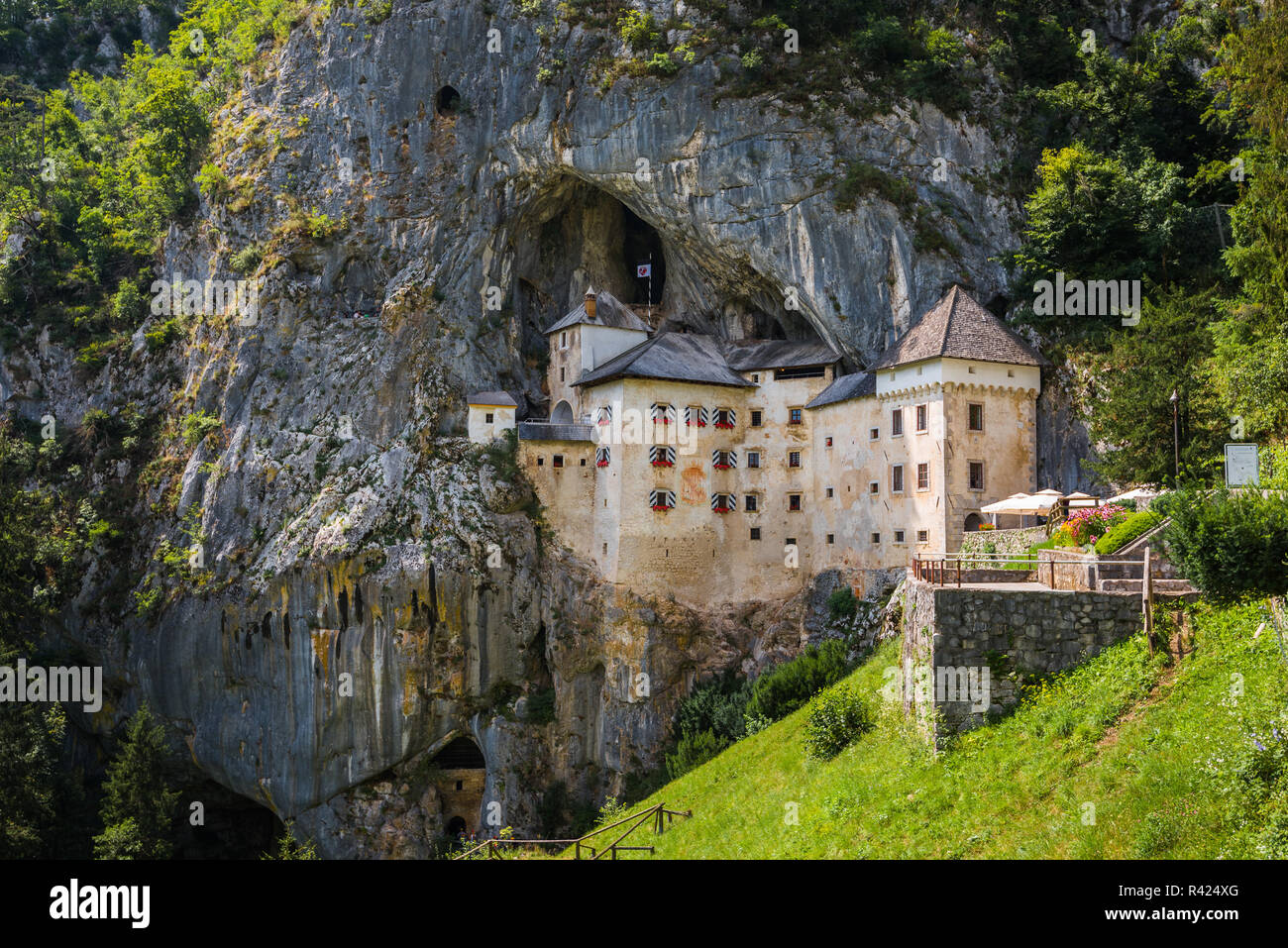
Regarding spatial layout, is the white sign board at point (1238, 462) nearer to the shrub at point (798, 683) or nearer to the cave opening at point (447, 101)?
the shrub at point (798, 683)

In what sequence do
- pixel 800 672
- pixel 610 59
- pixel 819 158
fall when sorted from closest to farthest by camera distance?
pixel 800 672 < pixel 819 158 < pixel 610 59

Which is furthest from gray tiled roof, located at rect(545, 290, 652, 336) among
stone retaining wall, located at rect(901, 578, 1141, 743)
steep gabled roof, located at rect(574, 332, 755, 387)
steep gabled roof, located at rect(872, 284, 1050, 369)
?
stone retaining wall, located at rect(901, 578, 1141, 743)

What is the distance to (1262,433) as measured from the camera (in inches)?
1366

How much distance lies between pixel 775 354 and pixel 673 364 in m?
4.82

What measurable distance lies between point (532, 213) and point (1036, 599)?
39433 mm

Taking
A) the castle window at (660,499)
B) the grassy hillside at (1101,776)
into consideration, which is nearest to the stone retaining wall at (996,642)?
the grassy hillside at (1101,776)

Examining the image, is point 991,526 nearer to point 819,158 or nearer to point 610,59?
point 819,158

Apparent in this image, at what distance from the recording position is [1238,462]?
33.2 m

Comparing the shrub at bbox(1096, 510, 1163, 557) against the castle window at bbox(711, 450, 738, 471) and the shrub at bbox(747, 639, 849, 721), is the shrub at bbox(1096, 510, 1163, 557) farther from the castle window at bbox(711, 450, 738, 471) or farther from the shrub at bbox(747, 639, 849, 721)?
the castle window at bbox(711, 450, 738, 471)

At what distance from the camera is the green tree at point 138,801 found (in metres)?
45.1

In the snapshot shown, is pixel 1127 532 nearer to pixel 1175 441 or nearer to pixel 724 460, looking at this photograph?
pixel 1175 441
